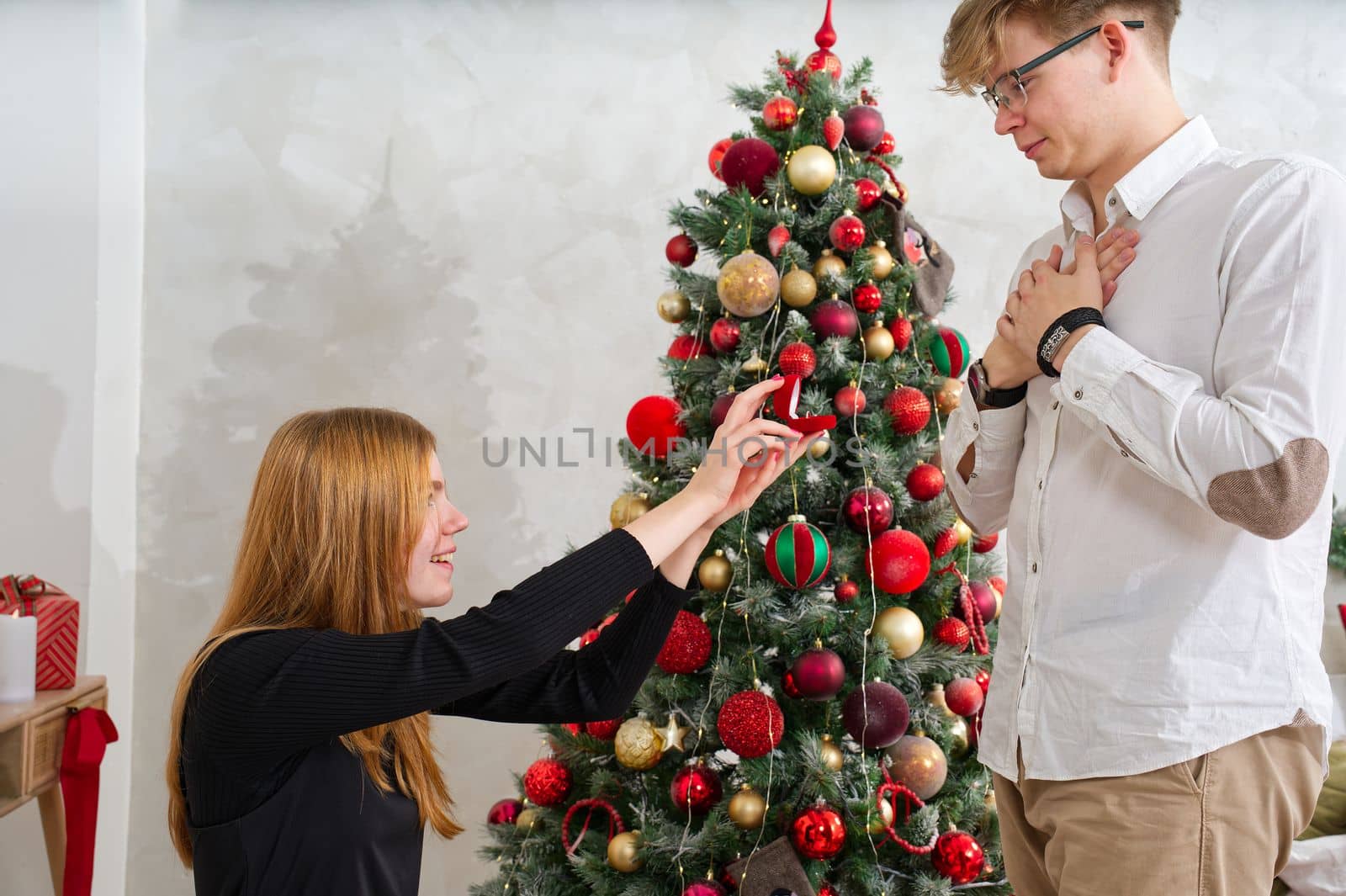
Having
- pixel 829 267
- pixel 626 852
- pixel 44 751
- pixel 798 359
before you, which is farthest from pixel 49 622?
pixel 829 267

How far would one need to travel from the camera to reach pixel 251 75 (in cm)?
284

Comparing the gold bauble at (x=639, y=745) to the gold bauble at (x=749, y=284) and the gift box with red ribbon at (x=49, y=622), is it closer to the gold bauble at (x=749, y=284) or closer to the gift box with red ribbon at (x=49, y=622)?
the gold bauble at (x=749, y=284)

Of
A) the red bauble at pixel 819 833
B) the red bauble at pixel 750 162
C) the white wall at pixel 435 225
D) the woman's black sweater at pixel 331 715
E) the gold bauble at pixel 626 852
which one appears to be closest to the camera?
the woman's black sweater at pixel 331 715

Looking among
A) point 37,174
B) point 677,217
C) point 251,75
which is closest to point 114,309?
point 37,174

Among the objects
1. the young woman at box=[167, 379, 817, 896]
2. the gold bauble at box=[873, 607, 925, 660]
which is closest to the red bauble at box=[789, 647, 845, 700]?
the gold bauble at box=[873, 607, 925, 660]

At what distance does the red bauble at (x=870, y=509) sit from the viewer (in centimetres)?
181

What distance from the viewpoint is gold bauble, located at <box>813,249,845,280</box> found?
190 centimetres

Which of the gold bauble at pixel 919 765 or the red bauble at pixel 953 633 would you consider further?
the red bauble at pixel 953 633

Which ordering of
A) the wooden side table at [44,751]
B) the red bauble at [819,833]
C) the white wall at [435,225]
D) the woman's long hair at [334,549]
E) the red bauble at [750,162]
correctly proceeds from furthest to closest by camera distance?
1. the white wall at [435,225]
2. the red bauble at [750,162]
3. the wooden side table at [44,751]
4. the red bauble at [819,833]
5. the woman's long hair at [334,549]

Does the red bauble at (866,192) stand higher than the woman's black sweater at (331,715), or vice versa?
the red bauble at (866,192)

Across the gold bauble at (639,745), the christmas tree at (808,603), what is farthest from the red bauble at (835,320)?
the gold bauble at (639,745)

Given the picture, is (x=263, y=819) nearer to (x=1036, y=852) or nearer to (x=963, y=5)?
(x=1036, y=852)

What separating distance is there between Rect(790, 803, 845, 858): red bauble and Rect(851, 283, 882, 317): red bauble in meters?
0.88

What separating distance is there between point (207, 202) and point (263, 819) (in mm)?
2135
